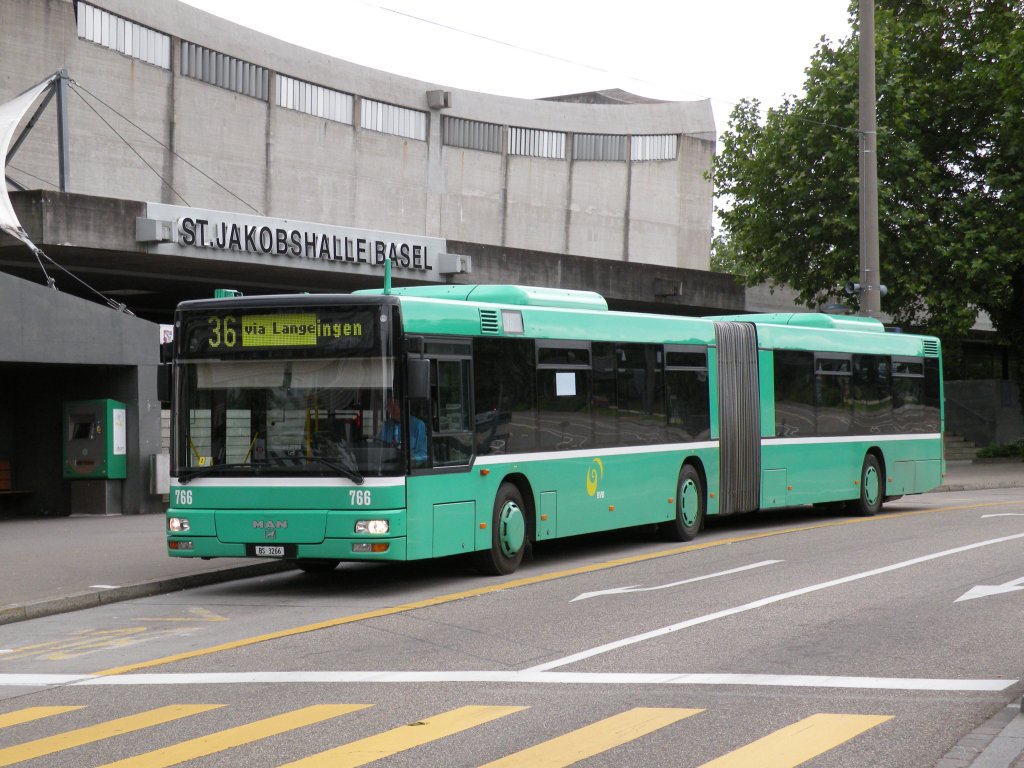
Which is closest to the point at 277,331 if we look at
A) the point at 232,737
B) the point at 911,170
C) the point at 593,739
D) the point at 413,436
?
the point at 413,436

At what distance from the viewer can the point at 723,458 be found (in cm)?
1862

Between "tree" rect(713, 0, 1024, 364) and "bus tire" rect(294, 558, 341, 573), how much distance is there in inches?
926

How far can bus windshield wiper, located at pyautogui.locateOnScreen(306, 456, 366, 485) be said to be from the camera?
12422 millimetres

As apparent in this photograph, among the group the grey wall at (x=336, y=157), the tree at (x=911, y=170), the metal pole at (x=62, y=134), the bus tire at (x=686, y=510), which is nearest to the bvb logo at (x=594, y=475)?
the bus tire at (x=686, y=510)

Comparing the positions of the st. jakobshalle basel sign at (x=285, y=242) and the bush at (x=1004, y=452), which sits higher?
the st. jakobshalle basel sign at (x=285, y=242)

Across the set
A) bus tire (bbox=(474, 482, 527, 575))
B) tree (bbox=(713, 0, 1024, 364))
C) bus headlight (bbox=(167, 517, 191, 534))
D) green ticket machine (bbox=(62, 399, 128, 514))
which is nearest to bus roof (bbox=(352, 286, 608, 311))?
bus tire (bbox=(474, 482, 527, 575))

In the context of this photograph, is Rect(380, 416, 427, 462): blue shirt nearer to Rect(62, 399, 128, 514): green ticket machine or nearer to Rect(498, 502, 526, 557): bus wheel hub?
Rect(498, 502, 526, 557): bus wheel hub

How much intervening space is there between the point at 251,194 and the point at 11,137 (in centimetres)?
2689

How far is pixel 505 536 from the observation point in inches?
557

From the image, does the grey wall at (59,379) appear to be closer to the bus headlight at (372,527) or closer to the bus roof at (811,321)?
the bus roof at (811,321)

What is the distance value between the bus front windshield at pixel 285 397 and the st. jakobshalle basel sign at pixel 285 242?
13.9 metres

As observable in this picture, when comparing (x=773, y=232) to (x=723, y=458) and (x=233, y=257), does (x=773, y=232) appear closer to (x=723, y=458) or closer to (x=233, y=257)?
(x=233, y=257)

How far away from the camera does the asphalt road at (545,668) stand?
6820 mm

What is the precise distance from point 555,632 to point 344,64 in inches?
2114
